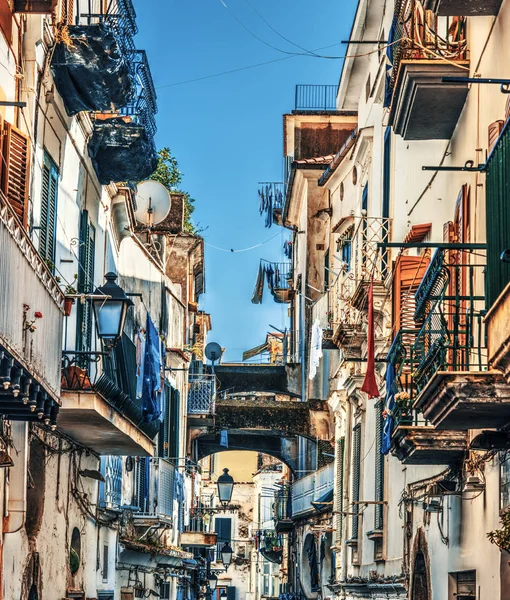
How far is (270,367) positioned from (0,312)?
94.6 ft

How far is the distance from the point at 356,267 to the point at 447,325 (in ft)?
32.8

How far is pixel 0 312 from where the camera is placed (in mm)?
9875

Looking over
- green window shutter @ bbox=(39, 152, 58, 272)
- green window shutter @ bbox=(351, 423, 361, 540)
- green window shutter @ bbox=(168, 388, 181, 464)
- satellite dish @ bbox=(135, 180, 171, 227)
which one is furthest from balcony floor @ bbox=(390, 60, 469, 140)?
green window shutter @ bbox=(168, 388, 181, 464)

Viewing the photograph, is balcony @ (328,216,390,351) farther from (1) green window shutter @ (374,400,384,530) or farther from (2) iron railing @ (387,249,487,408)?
(2) iron railing @ (387,249,487,408)

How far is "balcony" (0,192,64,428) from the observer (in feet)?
32.8

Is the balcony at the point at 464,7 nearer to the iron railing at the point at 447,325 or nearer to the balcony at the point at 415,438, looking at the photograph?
the iron railing at the point at 447,325

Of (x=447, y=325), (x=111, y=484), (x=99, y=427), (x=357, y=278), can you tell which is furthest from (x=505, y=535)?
(x=111, y=484)

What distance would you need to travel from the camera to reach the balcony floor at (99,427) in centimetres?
1494

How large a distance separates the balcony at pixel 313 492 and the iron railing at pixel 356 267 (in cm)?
428

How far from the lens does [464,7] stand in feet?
36.2

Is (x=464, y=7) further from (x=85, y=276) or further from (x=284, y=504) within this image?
(x=284, y=504)

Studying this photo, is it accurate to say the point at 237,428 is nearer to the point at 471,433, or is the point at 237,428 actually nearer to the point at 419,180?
the point at 419,180

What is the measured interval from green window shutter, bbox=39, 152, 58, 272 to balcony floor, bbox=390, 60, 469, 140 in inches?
163

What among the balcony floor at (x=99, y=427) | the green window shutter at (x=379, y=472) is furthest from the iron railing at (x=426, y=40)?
the green window shutter at (x=379, y=472)
